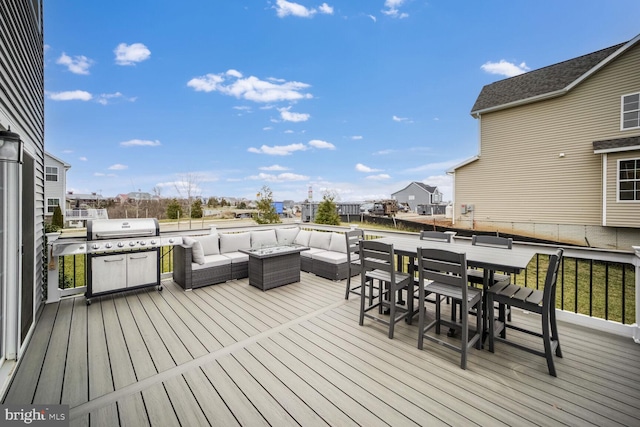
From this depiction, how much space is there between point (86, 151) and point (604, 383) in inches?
416

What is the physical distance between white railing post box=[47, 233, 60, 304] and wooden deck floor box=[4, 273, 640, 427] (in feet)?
2.29

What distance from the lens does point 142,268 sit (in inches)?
156

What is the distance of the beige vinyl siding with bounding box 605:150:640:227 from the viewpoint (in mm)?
6715

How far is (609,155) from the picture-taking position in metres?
7.07

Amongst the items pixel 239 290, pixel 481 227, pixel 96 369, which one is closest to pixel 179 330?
pixel 96 369

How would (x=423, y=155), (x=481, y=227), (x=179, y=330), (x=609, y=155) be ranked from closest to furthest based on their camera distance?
(x=179, y=330), (x=609, y=155), (x=481, y=227), (x=423, y=155)

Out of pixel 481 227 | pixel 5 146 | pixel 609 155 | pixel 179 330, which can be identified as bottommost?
pixel 179 330

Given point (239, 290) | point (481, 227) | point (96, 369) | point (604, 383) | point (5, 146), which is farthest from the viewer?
point (481, 227)

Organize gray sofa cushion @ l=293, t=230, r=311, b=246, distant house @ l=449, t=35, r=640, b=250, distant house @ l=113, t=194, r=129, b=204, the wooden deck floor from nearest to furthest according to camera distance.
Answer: the wooden deck floor < gray sofa cushion @ l=293, t=230, r=311, b=246 < distant house @ l=113, t=194, r=129, b=204 < distant house @ l=449, t=35, r=640, b=250

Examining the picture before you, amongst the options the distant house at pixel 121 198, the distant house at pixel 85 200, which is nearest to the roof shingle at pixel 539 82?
the distant house at pixel 121 198

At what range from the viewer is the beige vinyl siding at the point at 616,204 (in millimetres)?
6715

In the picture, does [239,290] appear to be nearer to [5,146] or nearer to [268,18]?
[5,146]

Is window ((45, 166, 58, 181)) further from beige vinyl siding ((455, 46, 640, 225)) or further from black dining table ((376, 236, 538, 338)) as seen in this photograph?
beige vinyl siding ((455, 46, 640, 225))

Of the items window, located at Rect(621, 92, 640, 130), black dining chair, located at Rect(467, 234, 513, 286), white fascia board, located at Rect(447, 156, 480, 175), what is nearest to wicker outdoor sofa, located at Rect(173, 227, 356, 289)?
black dining chair, located at Rect(467, 234, 513, 286)
